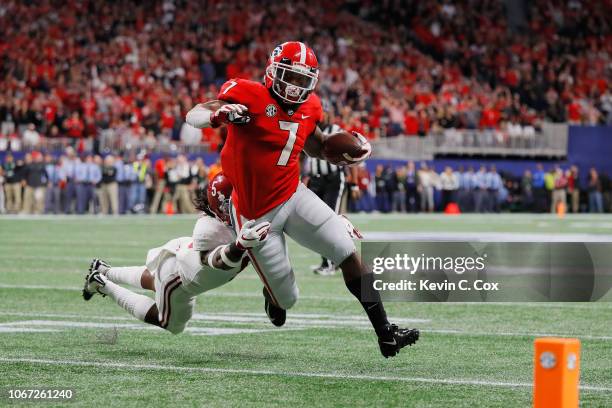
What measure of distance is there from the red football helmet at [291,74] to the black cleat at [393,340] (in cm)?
134

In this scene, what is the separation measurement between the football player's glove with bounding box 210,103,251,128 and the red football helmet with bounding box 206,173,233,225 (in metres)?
0.75

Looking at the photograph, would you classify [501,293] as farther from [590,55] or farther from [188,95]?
[590,55]

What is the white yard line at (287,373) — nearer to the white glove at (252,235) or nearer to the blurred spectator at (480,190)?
the white glove at (252,235)

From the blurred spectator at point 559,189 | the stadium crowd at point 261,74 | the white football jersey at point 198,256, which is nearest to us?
the white football jersey at point 198,256

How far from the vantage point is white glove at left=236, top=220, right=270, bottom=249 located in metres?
6.33

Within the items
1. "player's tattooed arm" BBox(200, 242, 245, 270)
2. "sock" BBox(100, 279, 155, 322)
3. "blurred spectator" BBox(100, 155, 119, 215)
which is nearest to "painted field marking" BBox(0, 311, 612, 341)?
"sock" BBox(100, 279, 155, 322)

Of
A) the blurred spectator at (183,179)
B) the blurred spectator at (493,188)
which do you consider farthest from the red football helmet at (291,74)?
the blurred spectator at (493,188)

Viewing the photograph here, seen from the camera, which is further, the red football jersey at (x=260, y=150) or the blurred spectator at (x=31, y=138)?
the blurred spectator at (x=31, y=138)

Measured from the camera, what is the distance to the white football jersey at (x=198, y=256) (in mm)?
6781

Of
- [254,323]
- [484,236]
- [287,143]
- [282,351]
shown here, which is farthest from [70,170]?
[287,143]

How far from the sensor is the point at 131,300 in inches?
291

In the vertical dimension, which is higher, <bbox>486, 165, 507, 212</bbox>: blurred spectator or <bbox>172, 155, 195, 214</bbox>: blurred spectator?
<bbox>172, 155, 195, 214</bbox>: blurred spectator

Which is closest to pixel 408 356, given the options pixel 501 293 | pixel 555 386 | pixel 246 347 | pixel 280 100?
pixel 246 347

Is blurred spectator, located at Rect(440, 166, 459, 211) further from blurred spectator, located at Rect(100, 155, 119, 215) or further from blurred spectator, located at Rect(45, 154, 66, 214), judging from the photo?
blurred spectator, located at Rect(45, 154, 66, 214)
